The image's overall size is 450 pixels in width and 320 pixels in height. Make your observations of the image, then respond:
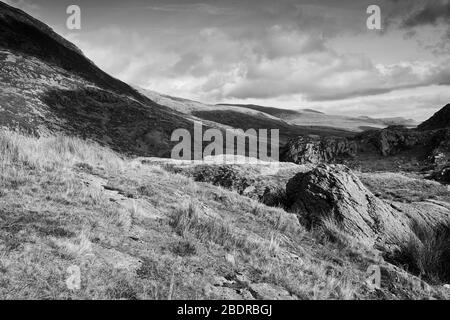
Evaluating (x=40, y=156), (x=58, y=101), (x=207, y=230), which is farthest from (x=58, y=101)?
(x=207, y=230)

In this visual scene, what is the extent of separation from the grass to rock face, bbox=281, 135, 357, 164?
29.0 meters

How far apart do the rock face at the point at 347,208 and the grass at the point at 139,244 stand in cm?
157

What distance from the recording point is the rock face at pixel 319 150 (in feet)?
126

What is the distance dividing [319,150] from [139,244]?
1385 inches

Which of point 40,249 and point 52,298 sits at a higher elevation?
point 40,249

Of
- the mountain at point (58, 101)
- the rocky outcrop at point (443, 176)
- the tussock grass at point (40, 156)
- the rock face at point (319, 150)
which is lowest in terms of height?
the rocky outcrop at point (443, 176)

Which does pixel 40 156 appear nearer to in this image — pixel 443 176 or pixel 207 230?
pixel 207 230

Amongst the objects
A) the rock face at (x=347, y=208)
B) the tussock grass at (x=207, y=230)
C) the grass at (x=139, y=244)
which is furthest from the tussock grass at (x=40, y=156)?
the rock face at (x=347, y=208)

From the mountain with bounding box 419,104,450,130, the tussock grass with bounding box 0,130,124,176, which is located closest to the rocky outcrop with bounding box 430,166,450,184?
the tussock grass with bounding box 0,130,124,176

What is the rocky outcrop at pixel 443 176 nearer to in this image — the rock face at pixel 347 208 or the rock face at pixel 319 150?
the rock face at pixel 347 208

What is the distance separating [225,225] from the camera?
26.5 feet
